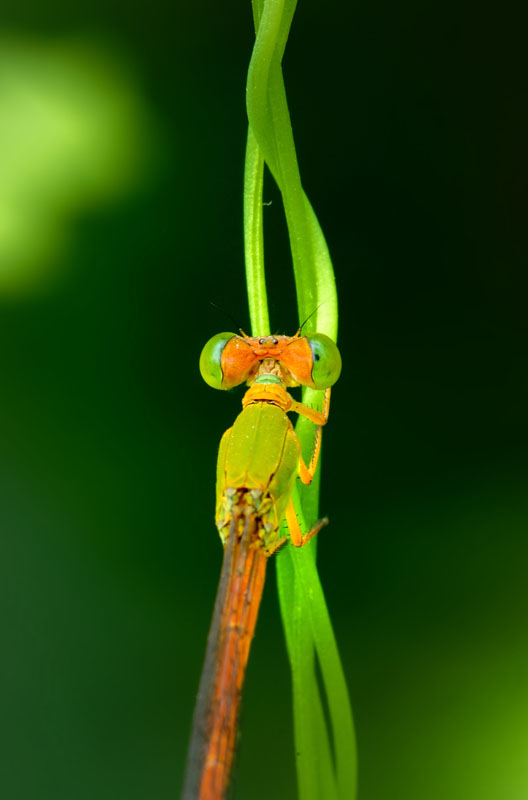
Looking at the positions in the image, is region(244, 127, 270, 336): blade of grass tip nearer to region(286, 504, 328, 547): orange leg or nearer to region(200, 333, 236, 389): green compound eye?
region(200, 333, 236, 389): green compound eye

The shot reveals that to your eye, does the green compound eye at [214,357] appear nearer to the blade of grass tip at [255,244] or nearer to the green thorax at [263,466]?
the green thorax at [263,466]

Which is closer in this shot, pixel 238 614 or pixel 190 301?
pixel 238 614

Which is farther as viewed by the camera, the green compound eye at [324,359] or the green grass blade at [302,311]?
the green compound eye at [324,359]

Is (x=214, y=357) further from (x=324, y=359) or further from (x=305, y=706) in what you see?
(x=305, y=706)

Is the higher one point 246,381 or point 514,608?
point 246,381

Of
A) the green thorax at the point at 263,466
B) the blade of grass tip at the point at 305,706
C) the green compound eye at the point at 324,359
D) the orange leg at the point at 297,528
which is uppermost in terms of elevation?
the green compound eye at the point at 324,359

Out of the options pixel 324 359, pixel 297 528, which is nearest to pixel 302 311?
pixel 324 359

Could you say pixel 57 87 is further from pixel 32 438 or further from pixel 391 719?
pixel 391 719

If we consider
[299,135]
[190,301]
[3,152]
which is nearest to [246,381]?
[190,301]

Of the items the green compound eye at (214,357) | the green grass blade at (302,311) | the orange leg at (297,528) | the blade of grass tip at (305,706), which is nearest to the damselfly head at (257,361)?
the green compound eye at (214,357)
